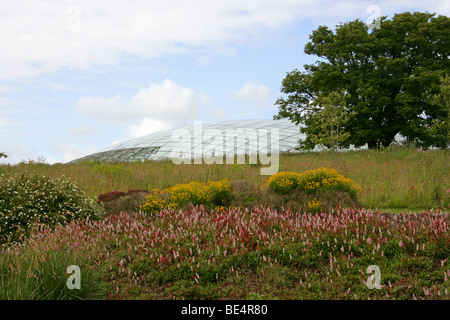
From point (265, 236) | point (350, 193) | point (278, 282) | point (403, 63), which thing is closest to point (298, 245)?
point (265, 236)

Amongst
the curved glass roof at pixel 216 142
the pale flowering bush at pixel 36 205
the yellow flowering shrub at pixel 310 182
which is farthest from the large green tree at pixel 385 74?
the pale flowering bush at pixel 36 205

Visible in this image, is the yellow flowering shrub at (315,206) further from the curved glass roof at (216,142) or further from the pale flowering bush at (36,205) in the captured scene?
the curved glass roof at (216,142)

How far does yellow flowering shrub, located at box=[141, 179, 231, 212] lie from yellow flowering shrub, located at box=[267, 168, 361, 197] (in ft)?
Result: 4.16

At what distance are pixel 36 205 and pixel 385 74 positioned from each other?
79.0ft

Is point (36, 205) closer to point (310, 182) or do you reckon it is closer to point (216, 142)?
point (310, 182)

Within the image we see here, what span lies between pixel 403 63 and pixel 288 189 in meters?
20.6

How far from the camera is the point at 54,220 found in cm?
740

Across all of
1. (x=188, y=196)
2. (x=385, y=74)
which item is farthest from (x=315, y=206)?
(x=385, y=74)

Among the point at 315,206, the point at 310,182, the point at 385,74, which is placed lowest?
the point at 315,206

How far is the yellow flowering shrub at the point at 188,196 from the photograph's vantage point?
813cm

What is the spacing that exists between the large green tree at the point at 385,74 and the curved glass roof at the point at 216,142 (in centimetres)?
552

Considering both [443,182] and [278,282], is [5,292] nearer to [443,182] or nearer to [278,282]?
[278,282]

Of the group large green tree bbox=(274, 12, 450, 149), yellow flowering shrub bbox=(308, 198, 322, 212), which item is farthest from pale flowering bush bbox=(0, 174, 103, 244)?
large green tree bbox=(274, 12, 450, 149)

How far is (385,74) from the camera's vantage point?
25.3 metres
